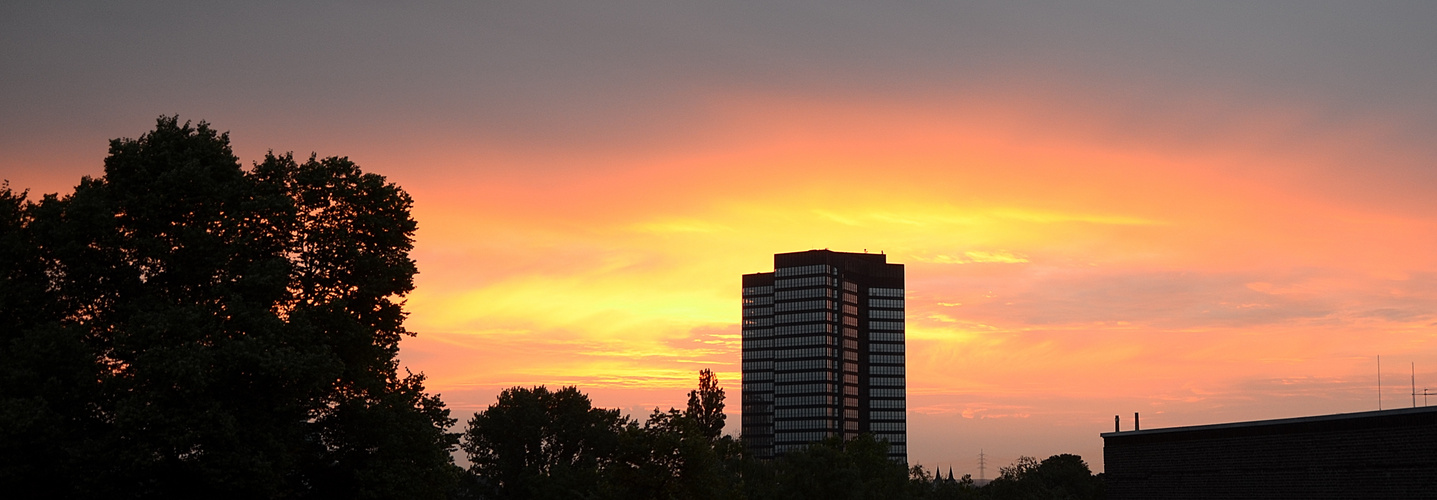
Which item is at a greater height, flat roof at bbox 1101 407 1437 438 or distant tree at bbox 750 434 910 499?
flat roof at bbox 1101 407 1437 438

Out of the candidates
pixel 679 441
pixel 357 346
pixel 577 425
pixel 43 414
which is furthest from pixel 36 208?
pixel 577 425

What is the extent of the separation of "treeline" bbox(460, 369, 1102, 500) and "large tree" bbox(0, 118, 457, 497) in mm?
27862

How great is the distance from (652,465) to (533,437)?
4435cm

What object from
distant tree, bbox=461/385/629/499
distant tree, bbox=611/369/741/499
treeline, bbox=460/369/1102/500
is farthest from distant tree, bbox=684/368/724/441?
distant tree, bbox=611/369/741/499

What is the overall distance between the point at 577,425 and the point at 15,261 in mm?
76591

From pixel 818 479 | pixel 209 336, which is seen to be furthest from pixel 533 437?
pixel 209 336

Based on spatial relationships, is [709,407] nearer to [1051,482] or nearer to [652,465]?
[1051,482]

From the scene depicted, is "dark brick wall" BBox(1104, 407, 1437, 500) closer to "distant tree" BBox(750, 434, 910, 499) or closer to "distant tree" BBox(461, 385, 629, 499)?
"distant tree" BBox(750, 434, 910, 499)

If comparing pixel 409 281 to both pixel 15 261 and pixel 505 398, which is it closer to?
pixel 15 261

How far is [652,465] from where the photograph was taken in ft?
254

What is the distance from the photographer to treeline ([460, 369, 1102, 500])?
254ft

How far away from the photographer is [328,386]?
4600 cm

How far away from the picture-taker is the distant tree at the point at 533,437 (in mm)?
118500

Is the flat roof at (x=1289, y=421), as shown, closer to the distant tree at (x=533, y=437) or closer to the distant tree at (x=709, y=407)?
the distant tree at (x=533, y=437)
